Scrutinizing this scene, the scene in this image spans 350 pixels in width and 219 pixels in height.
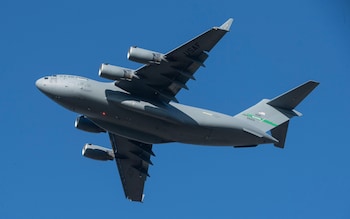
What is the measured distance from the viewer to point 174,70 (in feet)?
78.6

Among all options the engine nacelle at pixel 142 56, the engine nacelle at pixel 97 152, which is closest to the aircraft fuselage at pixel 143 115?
the engine nacelle at pixel 142 56

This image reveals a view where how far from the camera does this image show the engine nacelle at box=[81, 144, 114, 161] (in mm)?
28703

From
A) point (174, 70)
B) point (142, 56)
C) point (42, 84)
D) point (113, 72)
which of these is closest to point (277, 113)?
point (174, 70)

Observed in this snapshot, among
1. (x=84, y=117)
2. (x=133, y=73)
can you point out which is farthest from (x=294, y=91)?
(x=84, y=117)

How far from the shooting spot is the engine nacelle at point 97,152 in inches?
1130

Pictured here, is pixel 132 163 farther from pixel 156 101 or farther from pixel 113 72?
pixel 113 72

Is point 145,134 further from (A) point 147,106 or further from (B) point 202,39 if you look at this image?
(B) point 202,39

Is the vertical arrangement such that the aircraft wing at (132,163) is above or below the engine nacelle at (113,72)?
below

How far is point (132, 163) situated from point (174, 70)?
6682 millimetres

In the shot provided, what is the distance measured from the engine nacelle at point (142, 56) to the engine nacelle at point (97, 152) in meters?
6.73

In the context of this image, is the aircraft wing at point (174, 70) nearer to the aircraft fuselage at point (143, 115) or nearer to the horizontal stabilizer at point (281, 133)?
the aircraft fuselage at point (143, 115)

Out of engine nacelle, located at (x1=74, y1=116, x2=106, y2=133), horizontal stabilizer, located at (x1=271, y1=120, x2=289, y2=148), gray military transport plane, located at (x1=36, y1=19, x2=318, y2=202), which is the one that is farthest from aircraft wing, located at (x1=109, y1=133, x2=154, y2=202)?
horizontal stabilizer, located at (x1=271, y1=120, x2=289, y2=148)

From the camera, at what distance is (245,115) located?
91.1 feet

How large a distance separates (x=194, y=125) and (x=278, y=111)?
15.4ft
